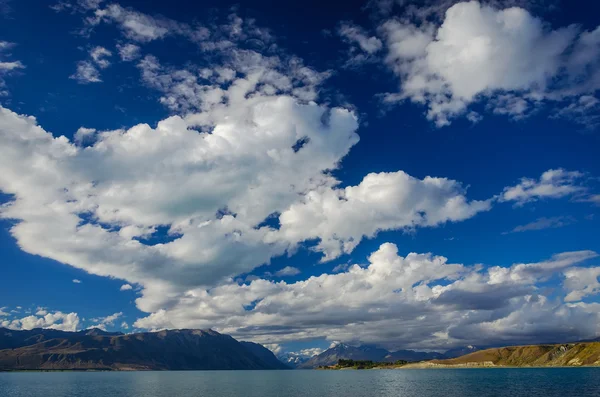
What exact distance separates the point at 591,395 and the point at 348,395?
93708 millimetres

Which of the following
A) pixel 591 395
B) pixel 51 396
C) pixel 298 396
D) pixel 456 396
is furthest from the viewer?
pixel 51 396

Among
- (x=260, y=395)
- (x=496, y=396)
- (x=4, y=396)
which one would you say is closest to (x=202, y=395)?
(x=260, y=395)

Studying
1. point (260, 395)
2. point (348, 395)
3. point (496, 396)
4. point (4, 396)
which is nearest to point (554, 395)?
point (496, 396)

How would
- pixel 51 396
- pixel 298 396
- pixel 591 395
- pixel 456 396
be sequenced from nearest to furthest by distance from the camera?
pixel 591 395 < pixel 456 396 < pixel 298 396 < pixel 51 396

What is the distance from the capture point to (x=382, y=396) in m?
177

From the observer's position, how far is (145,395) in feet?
648

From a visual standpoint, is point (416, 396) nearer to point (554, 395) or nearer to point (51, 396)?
point (554, 395)

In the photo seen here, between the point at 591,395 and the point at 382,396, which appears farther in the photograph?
the point at 382,396

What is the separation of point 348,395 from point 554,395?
8212 centimetres

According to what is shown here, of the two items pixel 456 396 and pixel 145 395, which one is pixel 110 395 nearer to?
pixel 145 395

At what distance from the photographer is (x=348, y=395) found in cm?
17988

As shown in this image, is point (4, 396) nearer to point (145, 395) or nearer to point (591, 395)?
point (145, 395)

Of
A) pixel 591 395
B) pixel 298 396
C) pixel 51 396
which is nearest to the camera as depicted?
pixel 591 395

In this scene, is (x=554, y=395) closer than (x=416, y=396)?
Yes
